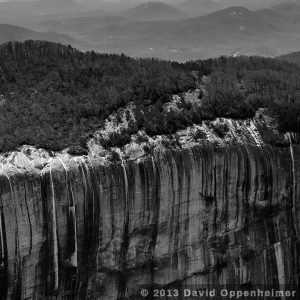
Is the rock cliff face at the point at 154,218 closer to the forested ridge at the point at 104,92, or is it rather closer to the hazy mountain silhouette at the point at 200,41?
the forested ridge at the point at 104,92

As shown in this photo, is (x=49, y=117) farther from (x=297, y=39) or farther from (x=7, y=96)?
(x=297, y=39)

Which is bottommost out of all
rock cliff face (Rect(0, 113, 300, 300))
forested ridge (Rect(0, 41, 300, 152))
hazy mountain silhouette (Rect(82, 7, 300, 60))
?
rock cliff face (Rect(0, 113, 300, 300))

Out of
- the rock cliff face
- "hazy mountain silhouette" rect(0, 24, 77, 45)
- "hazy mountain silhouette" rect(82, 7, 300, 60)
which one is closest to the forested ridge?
the rock cliff face

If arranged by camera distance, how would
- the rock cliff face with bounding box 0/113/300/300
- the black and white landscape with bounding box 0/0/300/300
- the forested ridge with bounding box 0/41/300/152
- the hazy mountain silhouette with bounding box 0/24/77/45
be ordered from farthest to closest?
the hazy mountain silhouette with bounding box 0/24/77/45, the forested ridge with bounding box 0/41/300/152, the black and white landscape with bounding box 0/0/300/300, the rock cliff face with bounding box 0/113/300/300

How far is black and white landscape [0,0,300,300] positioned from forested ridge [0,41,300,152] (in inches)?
4.4

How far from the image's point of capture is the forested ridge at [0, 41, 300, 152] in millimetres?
33625

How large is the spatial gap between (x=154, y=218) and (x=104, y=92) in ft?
29.8

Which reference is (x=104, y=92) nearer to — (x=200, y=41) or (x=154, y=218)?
(x=154, y=218)

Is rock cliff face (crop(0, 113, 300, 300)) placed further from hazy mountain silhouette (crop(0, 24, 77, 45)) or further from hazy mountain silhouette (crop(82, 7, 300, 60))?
hazy mountain silhouette (crop(0, 24, 77, 45))

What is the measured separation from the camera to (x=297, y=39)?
194625mm

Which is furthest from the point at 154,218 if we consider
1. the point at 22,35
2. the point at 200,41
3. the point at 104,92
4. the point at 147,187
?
the point at 200,41

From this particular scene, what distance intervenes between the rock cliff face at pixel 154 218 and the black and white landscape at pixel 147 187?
6cm

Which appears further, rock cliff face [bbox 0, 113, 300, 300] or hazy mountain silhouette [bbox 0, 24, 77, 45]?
hazy mountain silhouette [bbox 0, 24, 77, 45]

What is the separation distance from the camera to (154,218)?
32.5 metres
